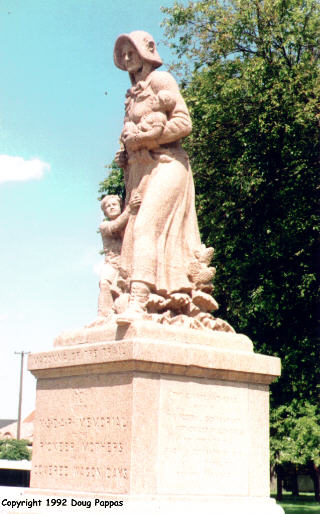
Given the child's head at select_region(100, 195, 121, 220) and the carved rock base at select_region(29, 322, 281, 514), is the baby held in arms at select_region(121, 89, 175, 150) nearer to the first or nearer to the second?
the child's head at select_region(100, 195, 121, 220)

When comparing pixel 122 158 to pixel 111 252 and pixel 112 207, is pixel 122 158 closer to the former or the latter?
pixel 112 207

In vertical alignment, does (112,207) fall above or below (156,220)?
above

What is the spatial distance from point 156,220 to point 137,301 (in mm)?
1061

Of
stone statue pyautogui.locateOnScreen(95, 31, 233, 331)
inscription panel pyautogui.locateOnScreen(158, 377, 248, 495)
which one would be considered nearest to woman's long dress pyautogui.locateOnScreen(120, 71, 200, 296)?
stone statue pyautogui.locateOnScreen(95, 31, 233, 331)

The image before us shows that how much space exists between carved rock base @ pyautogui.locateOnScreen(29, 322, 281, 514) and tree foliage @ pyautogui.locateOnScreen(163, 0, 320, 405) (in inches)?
429

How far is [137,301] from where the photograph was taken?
898 cm

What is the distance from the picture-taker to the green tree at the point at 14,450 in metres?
50.8

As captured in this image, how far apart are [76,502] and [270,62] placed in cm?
1566

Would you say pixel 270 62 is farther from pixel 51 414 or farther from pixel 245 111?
pixel 51 414

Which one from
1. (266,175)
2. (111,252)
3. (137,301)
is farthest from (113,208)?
(266,175)

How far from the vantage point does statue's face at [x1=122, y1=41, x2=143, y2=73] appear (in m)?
10.3

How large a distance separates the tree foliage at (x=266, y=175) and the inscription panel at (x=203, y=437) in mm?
11070

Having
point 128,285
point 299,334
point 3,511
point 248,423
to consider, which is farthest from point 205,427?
point 299,334

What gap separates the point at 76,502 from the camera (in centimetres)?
828
